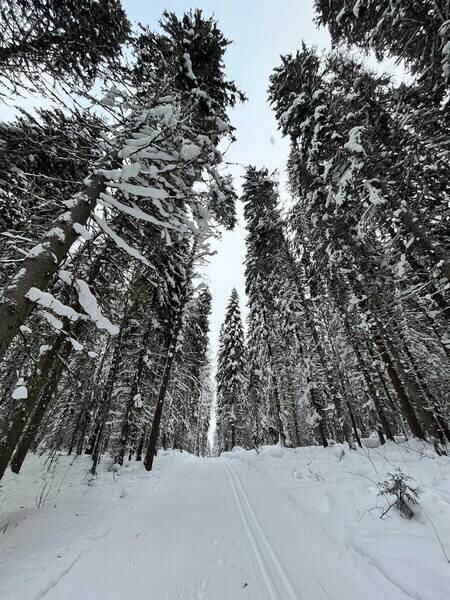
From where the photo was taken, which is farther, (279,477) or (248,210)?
(248,210)

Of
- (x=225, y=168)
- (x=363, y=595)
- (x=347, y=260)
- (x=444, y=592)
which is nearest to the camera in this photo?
(x=444, y=592)

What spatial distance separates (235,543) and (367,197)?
981 centimetres

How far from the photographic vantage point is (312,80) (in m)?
12.0

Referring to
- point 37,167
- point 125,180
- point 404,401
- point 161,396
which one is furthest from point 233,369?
point 125,180

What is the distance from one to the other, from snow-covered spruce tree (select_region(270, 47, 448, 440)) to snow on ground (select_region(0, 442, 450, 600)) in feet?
16.1

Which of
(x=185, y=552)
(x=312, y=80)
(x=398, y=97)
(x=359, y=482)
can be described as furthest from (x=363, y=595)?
(x=312, y=80)

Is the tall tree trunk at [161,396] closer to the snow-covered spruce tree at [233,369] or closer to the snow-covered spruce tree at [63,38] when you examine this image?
the snow-covered spruce tree at [63,38]

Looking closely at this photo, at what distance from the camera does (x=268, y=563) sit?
3.67 meters

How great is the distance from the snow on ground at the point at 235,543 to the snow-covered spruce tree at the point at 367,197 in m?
4.90

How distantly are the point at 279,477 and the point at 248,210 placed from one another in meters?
17.0

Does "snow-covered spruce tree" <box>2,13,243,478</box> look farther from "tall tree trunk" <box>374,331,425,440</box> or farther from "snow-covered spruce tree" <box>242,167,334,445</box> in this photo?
"snow-covered spruce tree" <box>242,167,334,445</box>

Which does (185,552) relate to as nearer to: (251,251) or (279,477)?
(279,477)

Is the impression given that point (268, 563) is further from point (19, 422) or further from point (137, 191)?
point (19, 422)

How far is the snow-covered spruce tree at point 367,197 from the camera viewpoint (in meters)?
8.09
